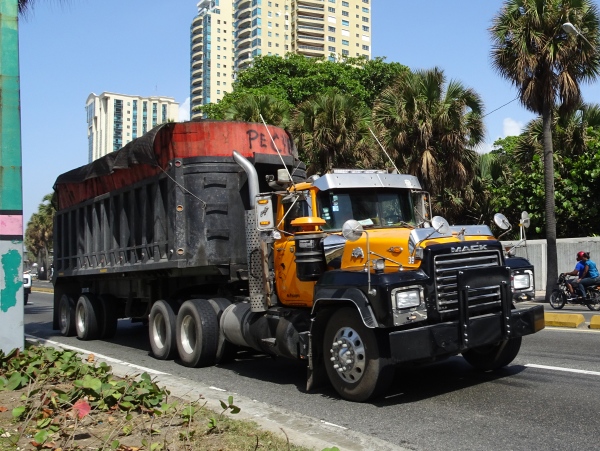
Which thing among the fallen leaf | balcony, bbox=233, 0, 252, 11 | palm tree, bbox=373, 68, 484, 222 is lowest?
the fallen leaf

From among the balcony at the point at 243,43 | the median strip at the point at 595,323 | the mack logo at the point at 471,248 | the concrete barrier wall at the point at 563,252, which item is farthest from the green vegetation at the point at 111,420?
the balcony at the point at 243,43

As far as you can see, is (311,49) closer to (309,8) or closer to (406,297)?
(309,8)

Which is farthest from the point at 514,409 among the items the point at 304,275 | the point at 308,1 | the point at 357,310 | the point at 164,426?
the point at 308,1

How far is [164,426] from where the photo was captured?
6219 millimetres

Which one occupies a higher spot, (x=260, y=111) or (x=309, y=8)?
(x=309, y=8)

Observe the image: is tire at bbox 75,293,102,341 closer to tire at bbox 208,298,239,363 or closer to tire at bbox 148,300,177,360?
tire at bbox 148,300,177,360

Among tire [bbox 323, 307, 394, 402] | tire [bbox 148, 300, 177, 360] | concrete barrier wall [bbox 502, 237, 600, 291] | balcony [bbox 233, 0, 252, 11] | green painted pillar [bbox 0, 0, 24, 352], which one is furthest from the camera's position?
balcony [bbox 233, 0, 252, 11]

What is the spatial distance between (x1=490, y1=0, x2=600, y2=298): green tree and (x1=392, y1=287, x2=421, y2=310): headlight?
1680 centimetres

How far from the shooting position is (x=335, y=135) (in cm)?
2602

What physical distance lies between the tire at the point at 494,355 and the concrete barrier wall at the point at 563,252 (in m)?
15.5

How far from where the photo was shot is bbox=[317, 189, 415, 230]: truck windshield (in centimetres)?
848

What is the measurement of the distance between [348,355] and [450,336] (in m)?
1.09

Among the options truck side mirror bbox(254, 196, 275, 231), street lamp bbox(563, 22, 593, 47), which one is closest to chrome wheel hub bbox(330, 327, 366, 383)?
Answer: truck side mirror bbox(254, 196, 275, 231)

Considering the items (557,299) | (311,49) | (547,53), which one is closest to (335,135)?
(547,53)
